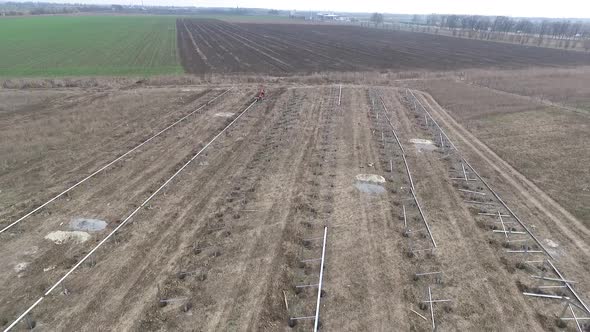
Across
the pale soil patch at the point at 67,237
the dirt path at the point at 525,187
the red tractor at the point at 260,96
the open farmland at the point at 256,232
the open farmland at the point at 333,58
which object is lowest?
the pale soil patch at the point at 67,237

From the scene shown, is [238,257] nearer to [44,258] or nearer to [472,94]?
[44,258]

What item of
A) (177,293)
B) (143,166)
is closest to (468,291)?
(177,293)

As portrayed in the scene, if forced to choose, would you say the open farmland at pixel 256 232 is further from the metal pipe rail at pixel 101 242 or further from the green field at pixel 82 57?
the green field at pixel 82 57

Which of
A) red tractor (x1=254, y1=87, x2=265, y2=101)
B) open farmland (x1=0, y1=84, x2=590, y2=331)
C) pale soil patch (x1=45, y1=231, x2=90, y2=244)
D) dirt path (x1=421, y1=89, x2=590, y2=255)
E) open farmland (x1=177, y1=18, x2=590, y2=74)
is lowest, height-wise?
pale soil patch (x1=45, y1=231, x2=90, y2=244)

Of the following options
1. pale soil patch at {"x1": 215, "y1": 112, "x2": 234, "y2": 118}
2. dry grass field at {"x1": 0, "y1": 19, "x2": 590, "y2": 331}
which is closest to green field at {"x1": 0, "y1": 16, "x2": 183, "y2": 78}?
dry grass field at {"x1": 0, "y1": 19, "x2": 590, "y2": 331}

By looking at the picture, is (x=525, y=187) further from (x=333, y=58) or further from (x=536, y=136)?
(x=333, y=58)

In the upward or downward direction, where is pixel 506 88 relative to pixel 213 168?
upward

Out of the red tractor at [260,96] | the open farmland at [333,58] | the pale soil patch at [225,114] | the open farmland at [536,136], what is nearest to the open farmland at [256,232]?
the open farmland at [536,136]

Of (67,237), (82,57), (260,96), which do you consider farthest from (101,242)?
(82,57)

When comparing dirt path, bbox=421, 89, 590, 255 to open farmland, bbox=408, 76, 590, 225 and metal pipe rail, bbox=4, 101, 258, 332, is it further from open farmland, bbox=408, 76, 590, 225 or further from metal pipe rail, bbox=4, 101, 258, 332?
metal pipe rail, bbox=4, 101, 258, 332
